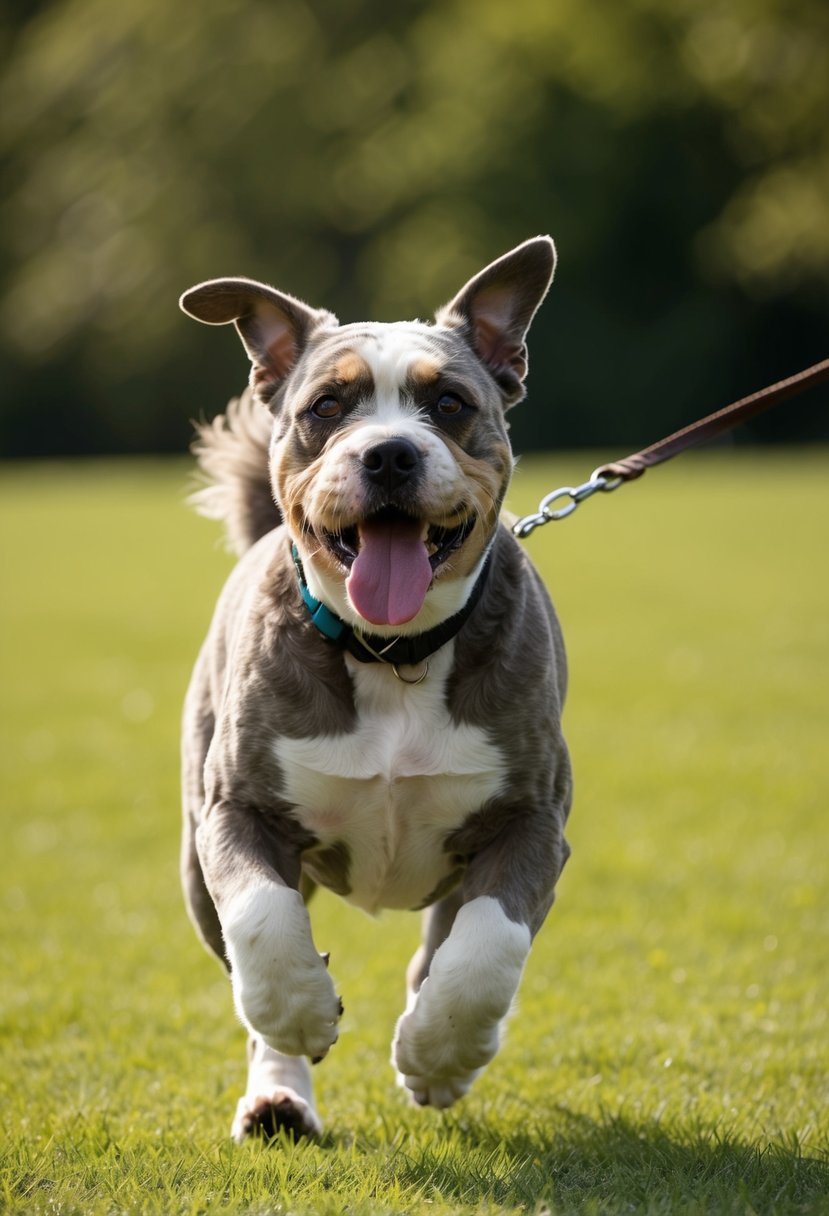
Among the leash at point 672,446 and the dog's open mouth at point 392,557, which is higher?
the dog's open mouth at point 392,557

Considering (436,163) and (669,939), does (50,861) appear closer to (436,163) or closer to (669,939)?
(669,939)

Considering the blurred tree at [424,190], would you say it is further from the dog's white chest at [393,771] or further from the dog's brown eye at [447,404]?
the dog's white chest at [393,771]

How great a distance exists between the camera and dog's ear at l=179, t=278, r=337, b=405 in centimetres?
536

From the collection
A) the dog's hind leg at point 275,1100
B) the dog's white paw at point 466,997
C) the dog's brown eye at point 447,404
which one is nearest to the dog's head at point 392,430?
the dog's brown eye at point 447,404

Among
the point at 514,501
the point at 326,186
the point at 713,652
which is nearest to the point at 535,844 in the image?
the point at 713,652

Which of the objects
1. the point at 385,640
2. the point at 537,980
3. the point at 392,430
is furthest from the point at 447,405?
the point at 537,980

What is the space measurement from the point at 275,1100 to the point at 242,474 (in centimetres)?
229

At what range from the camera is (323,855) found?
16.8ft

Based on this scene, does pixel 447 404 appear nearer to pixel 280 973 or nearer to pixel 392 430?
pixel 392 430

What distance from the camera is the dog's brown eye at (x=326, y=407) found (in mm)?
5031

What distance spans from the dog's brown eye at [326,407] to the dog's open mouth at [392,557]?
0.41 metres

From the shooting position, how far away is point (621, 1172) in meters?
4.64

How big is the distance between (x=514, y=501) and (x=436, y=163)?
33165 mm

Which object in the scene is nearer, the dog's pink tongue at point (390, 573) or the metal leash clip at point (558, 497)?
the dog's pink tongue at point (390, 573)
